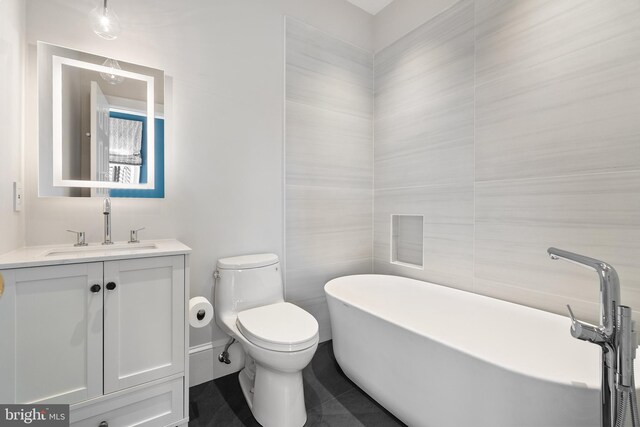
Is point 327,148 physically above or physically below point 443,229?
above

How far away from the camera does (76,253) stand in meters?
1.29

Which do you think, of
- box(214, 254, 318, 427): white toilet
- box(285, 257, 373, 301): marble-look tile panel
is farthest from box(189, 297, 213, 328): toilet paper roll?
box(285, 257, 373, 301): marble-look tile panel

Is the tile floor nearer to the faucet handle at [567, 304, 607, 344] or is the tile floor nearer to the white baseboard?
the white baseboard

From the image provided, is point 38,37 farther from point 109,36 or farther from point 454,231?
point 454,231

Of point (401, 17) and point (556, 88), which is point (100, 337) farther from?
point (401, 17)

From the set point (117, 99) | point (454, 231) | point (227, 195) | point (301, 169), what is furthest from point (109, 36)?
point (454, 231)

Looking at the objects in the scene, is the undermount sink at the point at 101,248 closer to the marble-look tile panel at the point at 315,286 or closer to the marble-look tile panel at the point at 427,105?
the marble-look tile panel at the point at 315,286

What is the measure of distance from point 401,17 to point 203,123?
1.86m

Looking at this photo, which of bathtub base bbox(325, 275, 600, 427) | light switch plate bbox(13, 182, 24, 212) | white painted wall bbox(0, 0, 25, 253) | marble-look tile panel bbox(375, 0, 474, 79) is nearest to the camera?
bathtub base bbox(325, 275, 600, 427)

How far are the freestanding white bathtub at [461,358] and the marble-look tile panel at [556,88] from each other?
2.80 feet

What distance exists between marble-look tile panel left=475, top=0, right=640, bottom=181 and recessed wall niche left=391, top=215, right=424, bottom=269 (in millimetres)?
654

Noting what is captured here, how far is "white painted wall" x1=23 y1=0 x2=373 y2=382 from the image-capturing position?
149 cm

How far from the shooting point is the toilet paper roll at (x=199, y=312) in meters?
1.54

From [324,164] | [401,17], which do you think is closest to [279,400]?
[324,164]
